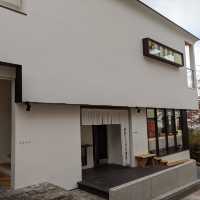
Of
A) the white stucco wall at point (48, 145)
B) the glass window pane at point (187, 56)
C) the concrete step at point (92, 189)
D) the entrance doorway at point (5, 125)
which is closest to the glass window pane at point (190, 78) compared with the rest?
the glass window pane at point (187, 56)

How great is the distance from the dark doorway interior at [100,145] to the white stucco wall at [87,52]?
1.92m

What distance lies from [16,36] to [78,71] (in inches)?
83.1

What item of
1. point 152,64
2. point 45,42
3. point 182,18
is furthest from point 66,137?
point 182,18

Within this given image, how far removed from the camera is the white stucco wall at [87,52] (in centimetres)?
625

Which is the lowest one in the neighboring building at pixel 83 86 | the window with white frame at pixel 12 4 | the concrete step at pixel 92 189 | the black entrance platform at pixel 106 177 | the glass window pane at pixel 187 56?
the concrete step at pixel 92 189

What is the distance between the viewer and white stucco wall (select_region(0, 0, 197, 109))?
625 cm

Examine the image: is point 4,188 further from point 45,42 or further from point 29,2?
point 29,2

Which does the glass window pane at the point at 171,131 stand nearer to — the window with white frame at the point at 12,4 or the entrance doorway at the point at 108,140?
the entrance doorway at the point at 108,140

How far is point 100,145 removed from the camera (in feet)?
34.3

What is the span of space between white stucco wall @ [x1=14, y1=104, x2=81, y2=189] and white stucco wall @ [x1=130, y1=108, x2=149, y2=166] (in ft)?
10.3

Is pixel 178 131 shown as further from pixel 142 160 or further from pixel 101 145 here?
pixel 101 145

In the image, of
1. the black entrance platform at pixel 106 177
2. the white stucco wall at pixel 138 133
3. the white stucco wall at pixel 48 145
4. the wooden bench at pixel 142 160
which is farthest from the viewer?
the white stucco wall at pixel 138 133

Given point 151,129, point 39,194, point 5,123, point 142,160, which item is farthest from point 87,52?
point 151,129

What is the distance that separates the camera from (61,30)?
7.17 metres
